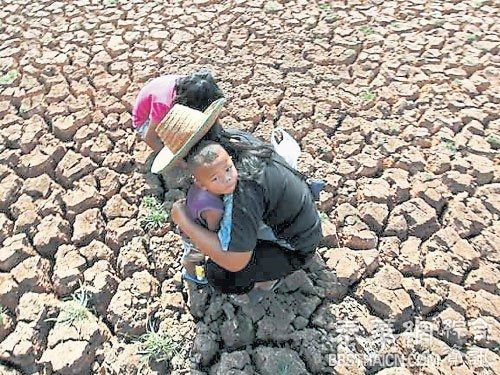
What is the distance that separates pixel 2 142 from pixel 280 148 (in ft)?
4.69

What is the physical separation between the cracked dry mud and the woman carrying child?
20 cm

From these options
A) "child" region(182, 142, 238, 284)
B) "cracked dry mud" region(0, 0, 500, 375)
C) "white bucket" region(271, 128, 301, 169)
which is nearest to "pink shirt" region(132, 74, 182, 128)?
"cracked dry mud" region(0, 0, 500, 375)

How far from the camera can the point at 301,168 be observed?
2680mm

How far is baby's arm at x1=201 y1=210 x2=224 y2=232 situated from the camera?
1815 mm

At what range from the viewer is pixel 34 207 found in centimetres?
250

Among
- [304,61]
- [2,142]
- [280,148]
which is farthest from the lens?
[304,61]

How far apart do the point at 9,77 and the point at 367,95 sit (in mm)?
1930

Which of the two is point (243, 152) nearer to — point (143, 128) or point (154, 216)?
point (154, 216)

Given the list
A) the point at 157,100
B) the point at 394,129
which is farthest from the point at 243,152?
the point at 394,129

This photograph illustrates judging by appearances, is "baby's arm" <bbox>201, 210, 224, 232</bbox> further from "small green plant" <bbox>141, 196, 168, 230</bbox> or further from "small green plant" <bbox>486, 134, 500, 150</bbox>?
Answer: "small green plant" <bbox>486, 134, 500, 150</bbox>

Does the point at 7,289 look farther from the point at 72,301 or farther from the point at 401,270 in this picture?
the point at 401,270

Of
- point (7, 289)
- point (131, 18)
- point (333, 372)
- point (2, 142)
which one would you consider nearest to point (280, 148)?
point (333, 372)

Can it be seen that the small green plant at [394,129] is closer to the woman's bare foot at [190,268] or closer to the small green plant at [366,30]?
the small green plant at [366,30]

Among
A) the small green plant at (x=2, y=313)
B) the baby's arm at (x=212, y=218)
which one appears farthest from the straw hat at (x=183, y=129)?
the small green plant at (x=2, y=313)
